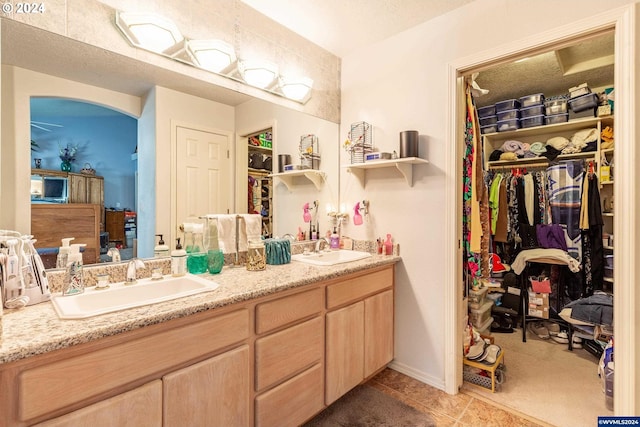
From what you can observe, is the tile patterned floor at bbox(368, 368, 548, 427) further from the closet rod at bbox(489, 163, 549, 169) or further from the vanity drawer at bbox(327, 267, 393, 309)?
the closet rod at bbox(489, 163, 549, 169)

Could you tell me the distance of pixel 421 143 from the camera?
2123mm

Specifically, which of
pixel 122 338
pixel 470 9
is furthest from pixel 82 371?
pixel 470 9

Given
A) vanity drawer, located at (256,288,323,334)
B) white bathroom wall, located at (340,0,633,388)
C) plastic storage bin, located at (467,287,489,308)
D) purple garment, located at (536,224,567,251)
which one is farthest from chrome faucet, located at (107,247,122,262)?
purple garment, located at (536,224,567,251)

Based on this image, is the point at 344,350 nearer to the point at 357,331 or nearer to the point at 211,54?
the point at 357,331

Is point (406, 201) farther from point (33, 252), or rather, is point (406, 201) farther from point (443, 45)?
point (33, 252)

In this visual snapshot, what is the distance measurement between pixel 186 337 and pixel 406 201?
64.3 inches

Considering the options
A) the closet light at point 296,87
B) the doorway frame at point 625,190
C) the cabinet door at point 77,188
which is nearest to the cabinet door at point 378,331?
the doorway frame at point 625,190

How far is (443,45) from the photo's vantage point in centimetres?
203

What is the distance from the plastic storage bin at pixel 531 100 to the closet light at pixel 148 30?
3387mm

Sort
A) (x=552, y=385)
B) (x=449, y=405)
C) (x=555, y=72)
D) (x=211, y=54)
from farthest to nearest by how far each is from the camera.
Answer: (x=555, y=72) → (x=552, y=385) → (x=449, y=405) → (x=211, y=54)

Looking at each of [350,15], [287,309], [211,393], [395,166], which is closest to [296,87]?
[350,15]

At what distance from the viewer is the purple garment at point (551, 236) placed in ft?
10.1

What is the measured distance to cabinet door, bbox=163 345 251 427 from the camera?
1.13 meters

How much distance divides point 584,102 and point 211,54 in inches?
131
